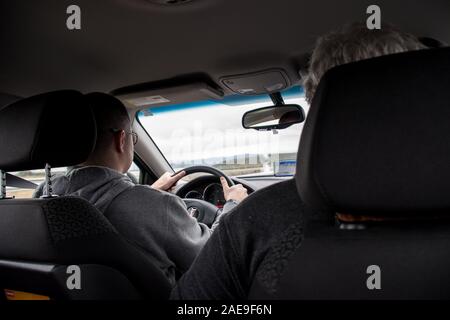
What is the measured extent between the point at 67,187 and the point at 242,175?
5.91 feet

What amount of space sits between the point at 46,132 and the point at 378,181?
135 cm

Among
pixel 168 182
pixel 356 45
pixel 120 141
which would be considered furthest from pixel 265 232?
pixel 168 182

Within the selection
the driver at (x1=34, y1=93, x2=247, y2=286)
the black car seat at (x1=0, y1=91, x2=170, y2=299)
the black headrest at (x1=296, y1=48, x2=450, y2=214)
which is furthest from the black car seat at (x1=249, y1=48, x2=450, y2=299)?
the driver at (x1=34, y1=93, x2=247, y2=286)

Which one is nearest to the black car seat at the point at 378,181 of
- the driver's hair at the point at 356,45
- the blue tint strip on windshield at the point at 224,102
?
the driver's hair at the point at 356,45

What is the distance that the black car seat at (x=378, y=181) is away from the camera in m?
0.98

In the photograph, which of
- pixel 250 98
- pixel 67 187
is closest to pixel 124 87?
pixel 250 98

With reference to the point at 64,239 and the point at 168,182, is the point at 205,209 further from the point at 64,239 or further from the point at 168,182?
the point at 64,239

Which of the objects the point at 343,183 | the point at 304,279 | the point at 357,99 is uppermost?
the point at 357,99

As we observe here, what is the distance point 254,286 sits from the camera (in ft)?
4.25

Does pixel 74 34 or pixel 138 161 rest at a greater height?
pixel 74 34

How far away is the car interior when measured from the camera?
1002mm

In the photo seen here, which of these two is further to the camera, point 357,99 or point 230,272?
point 230,272

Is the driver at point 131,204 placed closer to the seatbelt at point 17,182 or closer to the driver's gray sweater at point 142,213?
the driver's gray sweater at point 142,213

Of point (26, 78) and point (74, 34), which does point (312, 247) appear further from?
point (26, 78)
